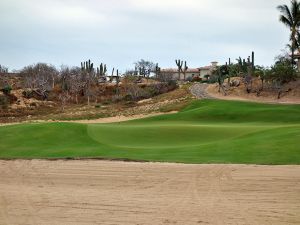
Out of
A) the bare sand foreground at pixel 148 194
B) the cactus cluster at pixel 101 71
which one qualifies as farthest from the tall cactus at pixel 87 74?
the bare sand foreground at pixel 148 194

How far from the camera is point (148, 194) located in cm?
1373

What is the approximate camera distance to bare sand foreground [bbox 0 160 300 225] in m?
11.2

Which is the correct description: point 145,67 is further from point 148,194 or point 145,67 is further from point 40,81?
point 148,194

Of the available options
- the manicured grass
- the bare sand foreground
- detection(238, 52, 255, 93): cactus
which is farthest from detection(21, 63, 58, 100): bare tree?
the bare sand foreground

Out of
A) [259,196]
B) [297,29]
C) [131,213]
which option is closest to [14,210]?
[131,213]

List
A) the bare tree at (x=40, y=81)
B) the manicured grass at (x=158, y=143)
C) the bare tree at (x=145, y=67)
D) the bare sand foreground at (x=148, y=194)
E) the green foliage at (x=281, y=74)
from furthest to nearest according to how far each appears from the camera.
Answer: the bare tree at (x=145, y=67)
the bare tree at (x=40, y=81)
the green foliage at (x=281, y=74)
the manicured grass at (x=158, y=143)
the bare sand foreground at (x=148, y=194)

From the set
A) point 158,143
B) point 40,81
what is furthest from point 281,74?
point 40,81

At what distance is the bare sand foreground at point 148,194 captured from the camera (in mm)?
11188

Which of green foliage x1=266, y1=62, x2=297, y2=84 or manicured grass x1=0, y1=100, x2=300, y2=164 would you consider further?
green foliage x1=266, y1=62, x2=297, y2=84

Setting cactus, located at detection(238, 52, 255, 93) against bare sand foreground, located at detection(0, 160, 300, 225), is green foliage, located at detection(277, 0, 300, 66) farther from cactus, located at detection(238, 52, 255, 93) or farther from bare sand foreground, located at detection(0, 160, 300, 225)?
bare sand foreground, located at detection(0, 160, 300, 225)

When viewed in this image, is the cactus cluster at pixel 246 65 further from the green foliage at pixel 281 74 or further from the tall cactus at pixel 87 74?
the tall cactus at pixel 87 74

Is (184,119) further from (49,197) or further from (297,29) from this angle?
(297,29)

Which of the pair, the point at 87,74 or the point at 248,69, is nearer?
the point at 248,69

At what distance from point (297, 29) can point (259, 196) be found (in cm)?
6173
